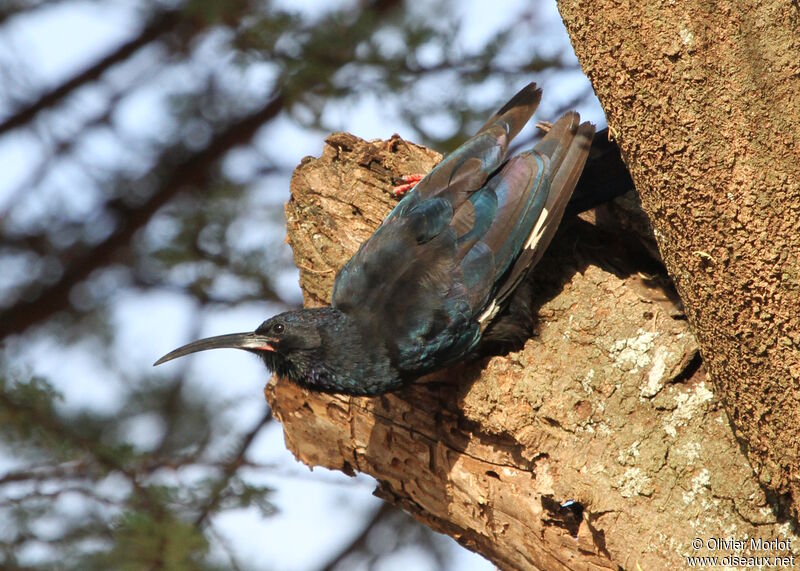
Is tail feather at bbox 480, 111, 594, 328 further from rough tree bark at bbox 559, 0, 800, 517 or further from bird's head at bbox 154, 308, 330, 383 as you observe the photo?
rough tree bark at bbox 559, 0, 800, 517

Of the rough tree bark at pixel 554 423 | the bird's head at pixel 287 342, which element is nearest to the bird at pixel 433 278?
the bird's head at pixel 287 342

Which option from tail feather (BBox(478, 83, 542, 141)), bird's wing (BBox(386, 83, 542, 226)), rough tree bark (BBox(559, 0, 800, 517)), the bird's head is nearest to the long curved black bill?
the bird's head

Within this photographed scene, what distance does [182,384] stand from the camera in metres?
5.59

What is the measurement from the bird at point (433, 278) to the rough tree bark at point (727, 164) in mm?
933

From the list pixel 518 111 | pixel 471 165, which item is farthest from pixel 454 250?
pixel 518 111

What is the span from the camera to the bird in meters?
3.48

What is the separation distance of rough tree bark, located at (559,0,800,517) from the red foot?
1.36 m

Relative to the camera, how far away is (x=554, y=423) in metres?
3.07

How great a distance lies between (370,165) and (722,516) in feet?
6.49

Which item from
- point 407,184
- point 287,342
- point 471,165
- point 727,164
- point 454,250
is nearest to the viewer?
point 727,164

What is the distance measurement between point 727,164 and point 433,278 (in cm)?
143

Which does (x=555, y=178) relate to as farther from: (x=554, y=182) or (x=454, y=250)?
(x=454, y=250)

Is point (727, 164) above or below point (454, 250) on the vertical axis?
below

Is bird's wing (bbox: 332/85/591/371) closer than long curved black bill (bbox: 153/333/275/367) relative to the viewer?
Yes
